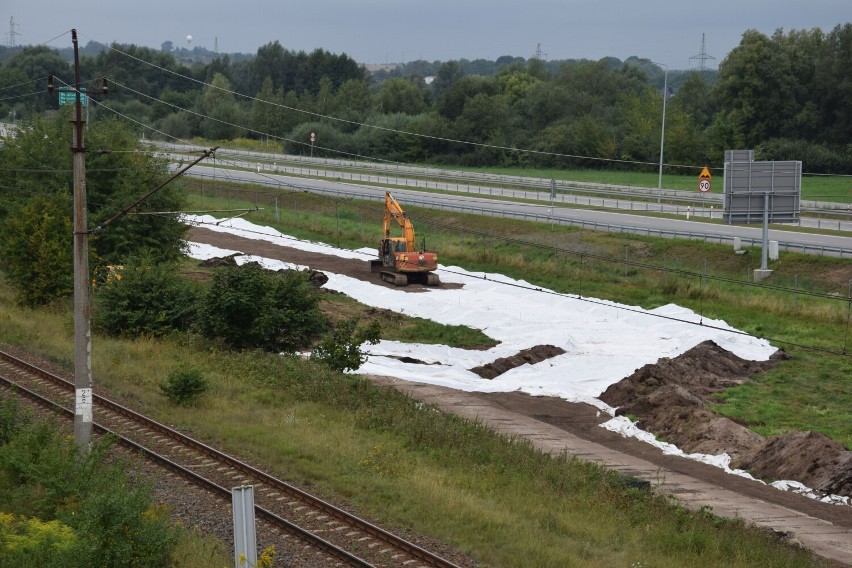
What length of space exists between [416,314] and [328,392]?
18.8 m

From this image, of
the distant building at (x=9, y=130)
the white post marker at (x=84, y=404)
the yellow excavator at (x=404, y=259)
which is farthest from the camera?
the distant building at (x=9, y=130)

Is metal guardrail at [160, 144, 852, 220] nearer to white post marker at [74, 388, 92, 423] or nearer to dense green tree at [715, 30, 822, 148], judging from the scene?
dense green tree at [715, 30, 822, 148]

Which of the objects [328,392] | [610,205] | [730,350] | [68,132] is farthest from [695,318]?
[610,205]

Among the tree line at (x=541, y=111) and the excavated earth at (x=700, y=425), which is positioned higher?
the tree line at (x=541, y=111)

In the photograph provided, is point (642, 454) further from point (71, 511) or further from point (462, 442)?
point (71, 511)

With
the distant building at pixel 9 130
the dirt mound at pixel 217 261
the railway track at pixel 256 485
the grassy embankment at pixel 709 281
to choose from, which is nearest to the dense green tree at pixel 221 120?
the distant building at pixel 9 130

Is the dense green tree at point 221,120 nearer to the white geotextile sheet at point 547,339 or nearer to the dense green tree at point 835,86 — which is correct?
the dense green tree at point 835,86

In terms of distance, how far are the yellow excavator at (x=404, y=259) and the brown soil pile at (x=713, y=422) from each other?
709 inches

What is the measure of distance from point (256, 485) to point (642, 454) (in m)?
11.5

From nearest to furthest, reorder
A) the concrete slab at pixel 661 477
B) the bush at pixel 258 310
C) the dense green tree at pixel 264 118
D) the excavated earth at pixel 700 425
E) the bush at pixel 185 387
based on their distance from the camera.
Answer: the concrete slab at pixel 661 477, the excavated earth at pixel 700 425, the bush at pixel 185 387, the bush at pixel 258 310, the dense green tree at pixel 264 118

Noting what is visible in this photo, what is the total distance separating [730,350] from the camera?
39.0 m

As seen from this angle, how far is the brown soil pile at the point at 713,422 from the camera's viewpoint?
83.8ft

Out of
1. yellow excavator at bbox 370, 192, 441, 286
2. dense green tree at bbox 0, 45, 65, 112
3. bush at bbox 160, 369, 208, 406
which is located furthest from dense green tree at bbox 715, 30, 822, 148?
bush at bbox 160, 369, 208, 406

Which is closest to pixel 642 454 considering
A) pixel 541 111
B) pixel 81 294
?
pixel 81 294
